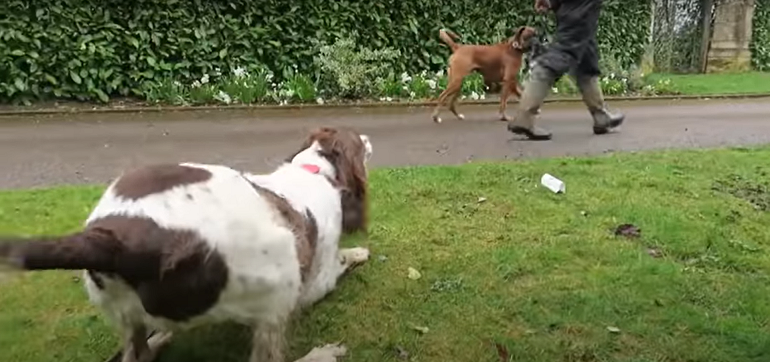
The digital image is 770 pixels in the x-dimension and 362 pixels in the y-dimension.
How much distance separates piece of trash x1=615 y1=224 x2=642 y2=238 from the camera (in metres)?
5.35

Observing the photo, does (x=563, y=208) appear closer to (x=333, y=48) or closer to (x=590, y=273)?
(x=590, y=273)

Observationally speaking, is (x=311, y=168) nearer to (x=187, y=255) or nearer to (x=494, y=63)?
(x=187, y=255)

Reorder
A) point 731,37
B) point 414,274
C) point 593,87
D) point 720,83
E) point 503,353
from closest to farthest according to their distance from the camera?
point 503,353, point 414,274, point 593,87, point 720,83, point 731,37

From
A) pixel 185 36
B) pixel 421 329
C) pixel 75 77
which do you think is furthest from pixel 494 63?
pixel 421 329

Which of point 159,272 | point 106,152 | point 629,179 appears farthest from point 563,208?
point 106,152

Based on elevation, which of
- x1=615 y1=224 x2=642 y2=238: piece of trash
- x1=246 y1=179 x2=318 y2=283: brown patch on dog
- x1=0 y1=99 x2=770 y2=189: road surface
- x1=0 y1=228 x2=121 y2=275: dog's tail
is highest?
x1=0 y1=228 x2=121 y2=275: dog's tail

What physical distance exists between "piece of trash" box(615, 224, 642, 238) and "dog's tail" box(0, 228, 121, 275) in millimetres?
3455

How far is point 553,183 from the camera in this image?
21.4ft

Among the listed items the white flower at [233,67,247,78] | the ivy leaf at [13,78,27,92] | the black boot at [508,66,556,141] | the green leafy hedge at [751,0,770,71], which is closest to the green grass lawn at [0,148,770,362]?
the black boot at [508,66,556,141]

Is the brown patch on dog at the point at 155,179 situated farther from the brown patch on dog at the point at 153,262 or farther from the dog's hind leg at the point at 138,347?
the dog's hind leg at the point at 138,347

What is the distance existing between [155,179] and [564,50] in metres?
6.41

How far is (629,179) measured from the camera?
682 centimetres

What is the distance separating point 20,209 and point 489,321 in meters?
3.29

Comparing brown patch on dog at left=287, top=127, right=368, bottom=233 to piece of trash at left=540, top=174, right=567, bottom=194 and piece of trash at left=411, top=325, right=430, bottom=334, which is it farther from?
piece of trash at left=540, top=174, right=567, bottom=194
